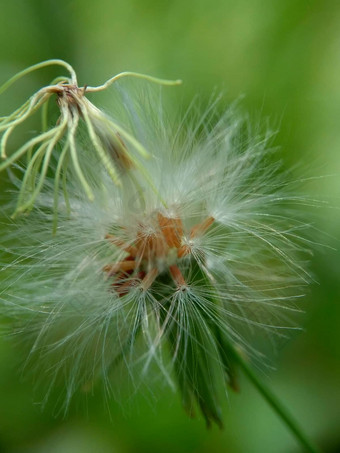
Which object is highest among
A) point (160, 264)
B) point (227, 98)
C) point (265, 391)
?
point (227, 98)

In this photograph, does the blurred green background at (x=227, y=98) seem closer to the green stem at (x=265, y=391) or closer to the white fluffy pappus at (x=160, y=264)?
the white fluffy pappus at (x=160, y=264)

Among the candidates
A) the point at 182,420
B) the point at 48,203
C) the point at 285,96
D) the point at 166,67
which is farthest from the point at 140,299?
the point at 166,67

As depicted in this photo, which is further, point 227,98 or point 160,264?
point 227,98

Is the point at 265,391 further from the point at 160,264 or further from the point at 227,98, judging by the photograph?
the point at 227,98

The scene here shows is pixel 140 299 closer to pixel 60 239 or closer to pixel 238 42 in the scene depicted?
pixel 60 239

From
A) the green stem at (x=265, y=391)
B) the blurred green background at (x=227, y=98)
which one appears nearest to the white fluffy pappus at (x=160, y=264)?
the green stem at (x=265, y=391)

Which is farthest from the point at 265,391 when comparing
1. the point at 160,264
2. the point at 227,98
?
the point at 227,98

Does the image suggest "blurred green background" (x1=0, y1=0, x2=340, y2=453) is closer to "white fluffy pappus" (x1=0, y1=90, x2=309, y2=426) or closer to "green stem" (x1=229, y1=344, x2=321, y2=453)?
"white fluffy pappus" (x1=0, y1=90, x2=309, y2=426)
